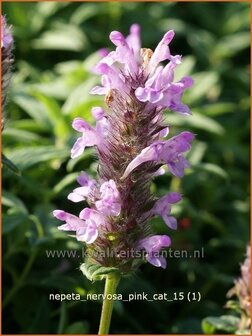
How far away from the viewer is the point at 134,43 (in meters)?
3.53

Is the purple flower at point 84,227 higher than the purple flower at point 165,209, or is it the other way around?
the purple flower at point 165,209

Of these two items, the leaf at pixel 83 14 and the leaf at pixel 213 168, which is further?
the leaf at pixel 83 14

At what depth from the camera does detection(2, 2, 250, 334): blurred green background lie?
3.21 meters

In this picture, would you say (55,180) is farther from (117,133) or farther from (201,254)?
(117,133)

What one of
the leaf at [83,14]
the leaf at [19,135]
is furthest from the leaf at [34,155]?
the leaf at [83,14]

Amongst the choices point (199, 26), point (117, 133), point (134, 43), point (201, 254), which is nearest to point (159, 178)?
point (201, 254)

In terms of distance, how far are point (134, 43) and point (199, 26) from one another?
2.62 m

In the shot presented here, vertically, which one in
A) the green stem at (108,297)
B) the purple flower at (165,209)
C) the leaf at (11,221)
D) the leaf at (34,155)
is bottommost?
the green stem at (108,297)

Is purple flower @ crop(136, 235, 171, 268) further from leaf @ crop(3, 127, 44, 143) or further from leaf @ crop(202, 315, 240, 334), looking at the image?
leaf @ crop(3, 127, 44, 143)

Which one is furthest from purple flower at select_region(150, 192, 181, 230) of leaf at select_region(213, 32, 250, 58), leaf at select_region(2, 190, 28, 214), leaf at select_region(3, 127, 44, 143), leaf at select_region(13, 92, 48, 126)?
leaf at select_region(213, 32, 250, 58)

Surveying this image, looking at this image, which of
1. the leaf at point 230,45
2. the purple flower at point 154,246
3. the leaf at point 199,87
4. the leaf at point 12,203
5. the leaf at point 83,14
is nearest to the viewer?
the purple flower at point 154,246

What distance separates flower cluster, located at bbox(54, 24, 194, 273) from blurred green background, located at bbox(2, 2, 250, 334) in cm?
70

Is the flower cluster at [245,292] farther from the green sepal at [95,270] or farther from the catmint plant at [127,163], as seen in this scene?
the green sepal at [95,270]

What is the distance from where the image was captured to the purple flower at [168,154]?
2.16 metres
